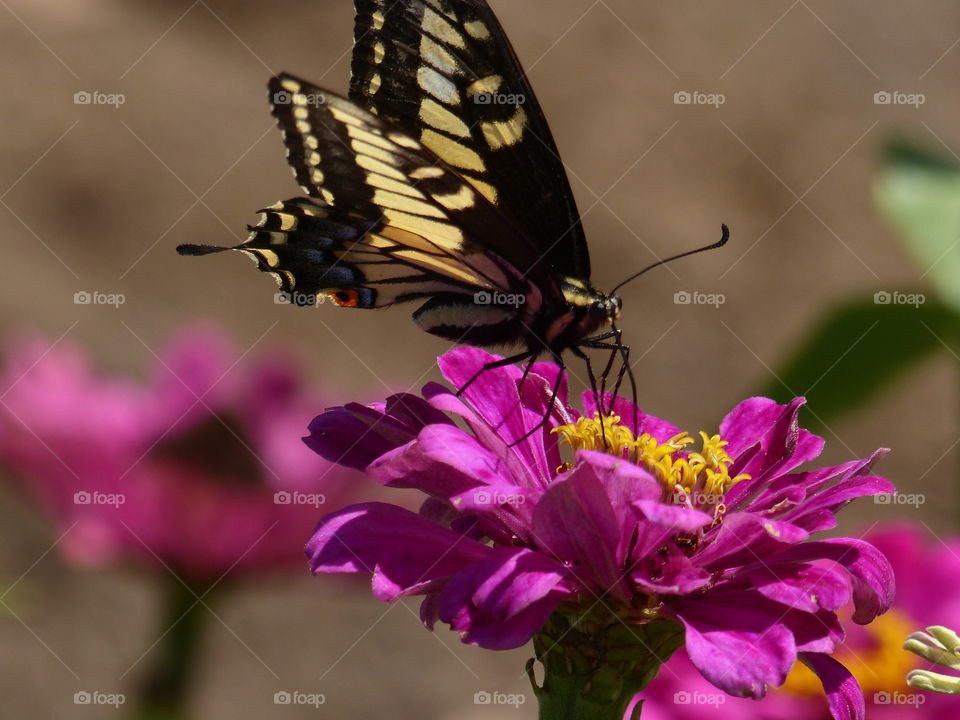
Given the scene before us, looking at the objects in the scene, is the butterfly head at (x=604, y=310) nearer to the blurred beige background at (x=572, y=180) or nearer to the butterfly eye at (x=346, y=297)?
the butterfly eye at (x=346, y=297)

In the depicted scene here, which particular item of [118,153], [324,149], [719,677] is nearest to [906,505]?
[118,153]

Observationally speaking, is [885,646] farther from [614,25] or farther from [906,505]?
[614,25]

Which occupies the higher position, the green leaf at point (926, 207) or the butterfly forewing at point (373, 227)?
the butterfly forewing at point (373, 227)

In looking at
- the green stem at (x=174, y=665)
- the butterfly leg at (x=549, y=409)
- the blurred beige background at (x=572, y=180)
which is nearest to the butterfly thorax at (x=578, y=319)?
the butterfly leg at (x=549, y=409)

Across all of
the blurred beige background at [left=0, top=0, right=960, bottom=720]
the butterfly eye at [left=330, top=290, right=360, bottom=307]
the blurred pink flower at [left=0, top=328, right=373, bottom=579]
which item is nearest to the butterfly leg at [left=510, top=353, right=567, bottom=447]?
the butterfly eye at [left=330, top=290, right=360, bottom=307]

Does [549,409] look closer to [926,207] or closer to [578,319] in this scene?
[578,319]
